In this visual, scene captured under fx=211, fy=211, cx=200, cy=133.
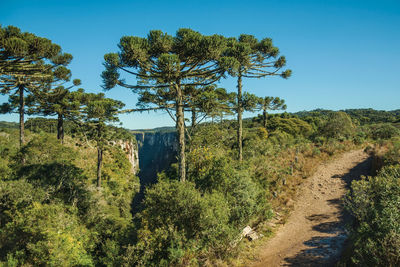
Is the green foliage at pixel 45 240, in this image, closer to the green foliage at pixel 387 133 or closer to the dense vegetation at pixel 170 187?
the dense vegetation at pixel 170 187

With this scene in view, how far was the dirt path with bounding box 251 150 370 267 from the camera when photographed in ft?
28.3

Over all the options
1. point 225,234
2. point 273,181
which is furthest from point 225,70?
point 273,181

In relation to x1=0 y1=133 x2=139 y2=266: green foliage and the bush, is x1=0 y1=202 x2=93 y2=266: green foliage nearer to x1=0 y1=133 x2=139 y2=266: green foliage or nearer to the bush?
x1=0 y1=133 x2=139 y2=266: green foliage

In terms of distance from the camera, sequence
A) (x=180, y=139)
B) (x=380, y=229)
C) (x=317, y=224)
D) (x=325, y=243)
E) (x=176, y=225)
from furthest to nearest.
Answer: (x=317, y=224)
(x=180, y=139)
(x=325, y=243)
(x=176, y=225)
(x=380, y=229)

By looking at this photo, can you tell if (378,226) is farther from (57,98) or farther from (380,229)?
(57,98)

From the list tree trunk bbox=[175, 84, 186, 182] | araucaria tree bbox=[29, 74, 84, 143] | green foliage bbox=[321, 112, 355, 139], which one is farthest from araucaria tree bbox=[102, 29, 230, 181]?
green foliage bbox=[321, 112, 355, 139]

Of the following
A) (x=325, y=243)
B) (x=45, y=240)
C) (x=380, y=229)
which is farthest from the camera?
(x=325, y=243)

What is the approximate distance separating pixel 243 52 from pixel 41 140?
1690cm

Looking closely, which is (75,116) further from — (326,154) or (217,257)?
(326,154)

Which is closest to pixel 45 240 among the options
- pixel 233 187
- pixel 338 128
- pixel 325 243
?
pixel 233 187

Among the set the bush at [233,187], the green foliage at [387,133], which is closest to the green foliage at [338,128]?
the green foliage at [387,133]

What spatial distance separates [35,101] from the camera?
2428 centimetres

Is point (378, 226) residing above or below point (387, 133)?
below

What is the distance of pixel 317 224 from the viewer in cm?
1138
